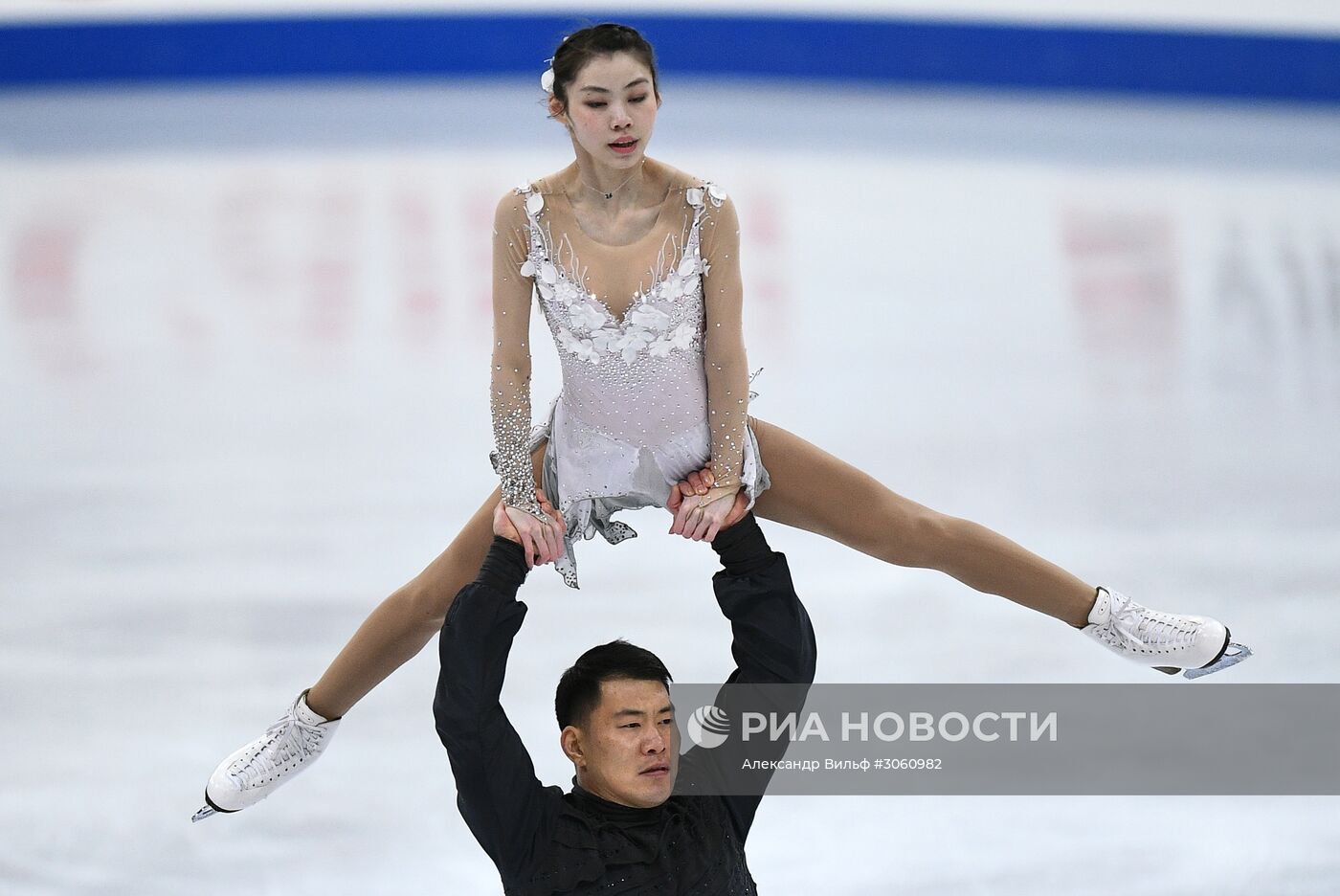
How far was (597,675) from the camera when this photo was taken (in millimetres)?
Answer: 2084

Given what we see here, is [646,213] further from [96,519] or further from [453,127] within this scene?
[453,127]

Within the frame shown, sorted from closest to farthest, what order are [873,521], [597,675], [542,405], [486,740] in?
[486,740] < [597,675] < [873,521] < [542,405]

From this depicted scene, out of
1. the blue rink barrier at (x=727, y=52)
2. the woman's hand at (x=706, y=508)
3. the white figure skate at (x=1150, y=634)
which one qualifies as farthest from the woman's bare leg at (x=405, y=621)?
the blue rink barrier at (x=727, y=52)

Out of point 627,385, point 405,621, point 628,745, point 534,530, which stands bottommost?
point 628,745

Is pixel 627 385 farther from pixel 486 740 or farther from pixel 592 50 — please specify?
pixel 486 740

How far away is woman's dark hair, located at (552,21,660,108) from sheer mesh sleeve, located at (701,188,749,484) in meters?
0.21

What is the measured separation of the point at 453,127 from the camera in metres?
8.51

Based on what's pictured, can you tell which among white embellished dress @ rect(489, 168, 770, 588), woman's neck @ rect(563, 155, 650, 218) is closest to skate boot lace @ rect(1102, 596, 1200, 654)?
white embellished dress @ rect(489, 168, 770, 588)

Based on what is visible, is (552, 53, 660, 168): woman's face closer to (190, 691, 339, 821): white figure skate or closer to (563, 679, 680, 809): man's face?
(563, 679, 680, 809): man's face

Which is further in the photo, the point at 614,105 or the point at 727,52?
the point at 727,52

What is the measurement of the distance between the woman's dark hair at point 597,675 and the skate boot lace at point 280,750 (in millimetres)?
666

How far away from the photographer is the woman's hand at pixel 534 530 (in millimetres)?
2209

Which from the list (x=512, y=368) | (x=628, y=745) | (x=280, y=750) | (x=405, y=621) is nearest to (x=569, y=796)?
(x=628, y=745)

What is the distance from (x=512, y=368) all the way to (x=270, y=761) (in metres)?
0.79
